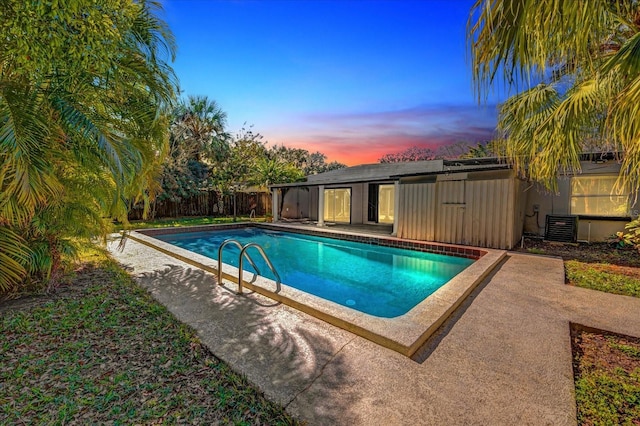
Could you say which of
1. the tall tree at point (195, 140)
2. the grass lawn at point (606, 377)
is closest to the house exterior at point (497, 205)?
the grass lawn at point (606, 377)

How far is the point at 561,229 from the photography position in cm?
961

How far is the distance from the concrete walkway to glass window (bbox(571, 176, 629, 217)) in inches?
267

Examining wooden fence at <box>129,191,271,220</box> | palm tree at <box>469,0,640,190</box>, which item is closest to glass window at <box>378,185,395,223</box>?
palm tree at <box>469,0,640,190</box>

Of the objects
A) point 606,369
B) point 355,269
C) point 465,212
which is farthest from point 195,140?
point 606,369

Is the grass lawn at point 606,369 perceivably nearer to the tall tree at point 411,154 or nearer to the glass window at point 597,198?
the glass window at point 597,198

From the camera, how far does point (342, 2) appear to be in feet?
25.8

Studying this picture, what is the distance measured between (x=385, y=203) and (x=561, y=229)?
7.62 meters

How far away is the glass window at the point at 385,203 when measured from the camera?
50.4 feet

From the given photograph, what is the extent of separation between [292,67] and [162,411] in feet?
38.1

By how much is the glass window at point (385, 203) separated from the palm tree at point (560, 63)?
892 centimetres

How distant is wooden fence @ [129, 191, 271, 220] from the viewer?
60.1ft

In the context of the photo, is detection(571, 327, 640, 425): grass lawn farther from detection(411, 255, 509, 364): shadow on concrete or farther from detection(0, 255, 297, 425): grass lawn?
detection(0, 255, 297, 425): grass lawn

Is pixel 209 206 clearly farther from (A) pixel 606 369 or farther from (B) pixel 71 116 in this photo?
(A) pixel 606 369

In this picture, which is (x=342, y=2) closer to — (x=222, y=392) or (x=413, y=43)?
(x=413, y=43)
